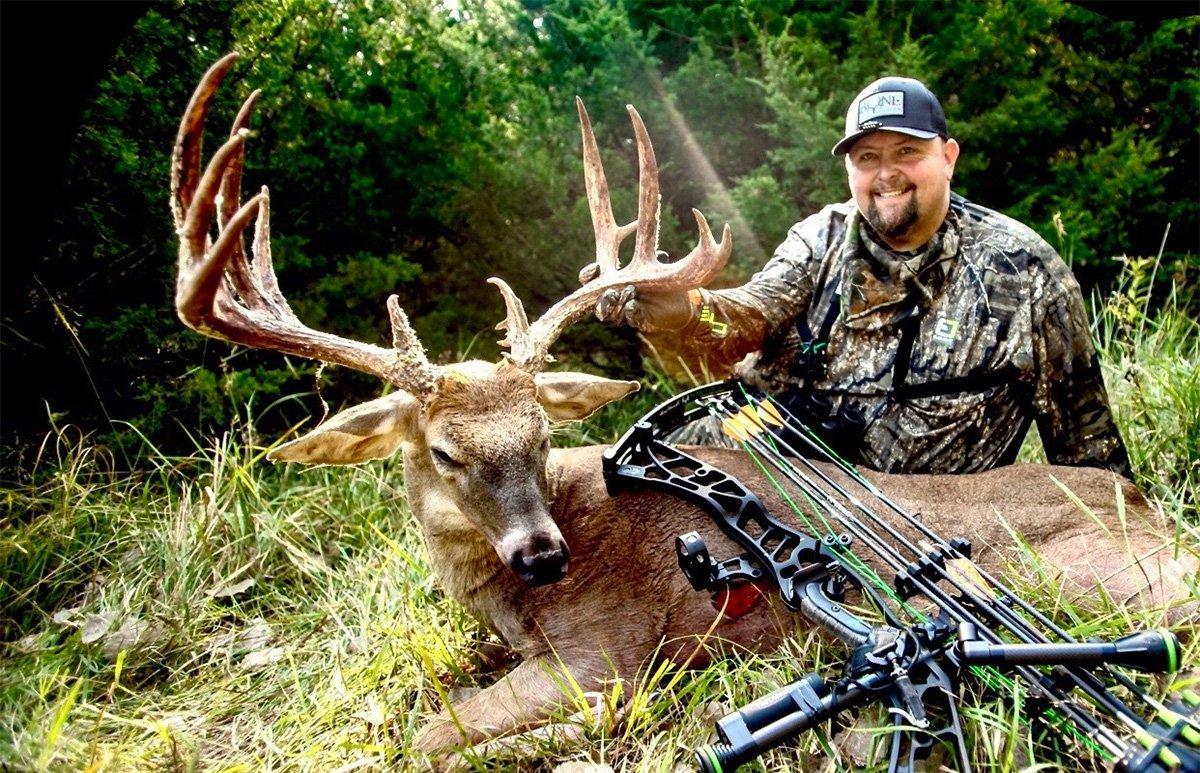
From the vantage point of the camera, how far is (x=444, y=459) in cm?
305

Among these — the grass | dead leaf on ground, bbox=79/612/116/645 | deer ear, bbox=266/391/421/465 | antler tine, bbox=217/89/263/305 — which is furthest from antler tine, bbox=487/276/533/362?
dead leaf on ground, bbox=79/612/116/645

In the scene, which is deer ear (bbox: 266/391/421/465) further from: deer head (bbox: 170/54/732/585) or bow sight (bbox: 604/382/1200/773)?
bow sight (bbox: 604/382/1200/773)

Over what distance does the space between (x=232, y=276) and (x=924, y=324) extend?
3102 mm

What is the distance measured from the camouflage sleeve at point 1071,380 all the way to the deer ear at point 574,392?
2000 mm

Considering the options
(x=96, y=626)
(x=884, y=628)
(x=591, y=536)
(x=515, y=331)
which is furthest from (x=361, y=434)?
(x=884, y=628)

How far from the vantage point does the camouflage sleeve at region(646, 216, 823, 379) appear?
4.00 meters

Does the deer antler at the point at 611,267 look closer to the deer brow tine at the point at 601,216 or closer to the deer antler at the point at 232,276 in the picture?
the deer brow tine at the point at 601,216

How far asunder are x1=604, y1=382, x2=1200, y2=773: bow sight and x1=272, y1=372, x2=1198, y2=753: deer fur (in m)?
0.20

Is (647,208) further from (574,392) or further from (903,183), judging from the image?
(903,183)

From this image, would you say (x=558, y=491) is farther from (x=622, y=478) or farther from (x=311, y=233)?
(x=311, y=233)

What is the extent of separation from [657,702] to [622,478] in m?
0.88

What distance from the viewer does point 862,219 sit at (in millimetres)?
4195

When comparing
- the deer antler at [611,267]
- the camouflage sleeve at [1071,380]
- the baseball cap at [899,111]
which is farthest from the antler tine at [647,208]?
the camouflage sleeve at [1071,380]

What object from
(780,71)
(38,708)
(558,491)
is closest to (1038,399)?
(558,491)
